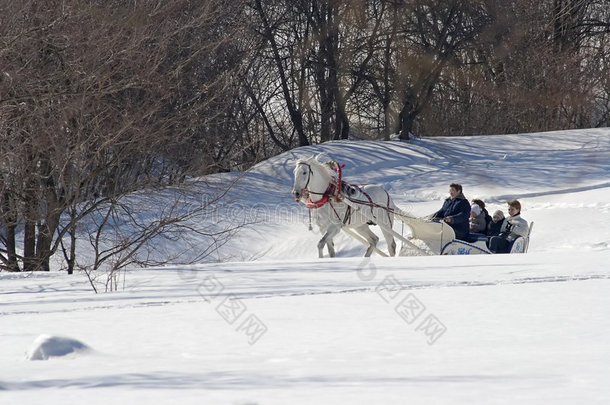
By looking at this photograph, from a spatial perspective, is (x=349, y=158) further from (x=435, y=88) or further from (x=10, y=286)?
(x=10, y=286)

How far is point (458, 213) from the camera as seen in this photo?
1288cm

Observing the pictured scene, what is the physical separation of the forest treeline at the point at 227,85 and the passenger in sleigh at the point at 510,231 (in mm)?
2869

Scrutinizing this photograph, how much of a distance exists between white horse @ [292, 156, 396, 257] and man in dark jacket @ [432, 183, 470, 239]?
58.7 inches

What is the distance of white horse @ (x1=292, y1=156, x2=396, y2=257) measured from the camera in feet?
45.4

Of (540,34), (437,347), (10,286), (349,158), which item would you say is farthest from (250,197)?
(437,347)

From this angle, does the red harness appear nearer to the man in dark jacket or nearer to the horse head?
the horse head

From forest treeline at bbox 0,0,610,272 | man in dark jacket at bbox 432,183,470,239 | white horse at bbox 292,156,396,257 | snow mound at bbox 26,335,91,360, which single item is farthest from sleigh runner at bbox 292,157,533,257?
snow mound at bbox 26,335,91,360

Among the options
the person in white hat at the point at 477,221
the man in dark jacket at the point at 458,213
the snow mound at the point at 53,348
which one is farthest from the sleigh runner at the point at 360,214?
the snow mound at the point at 53,348

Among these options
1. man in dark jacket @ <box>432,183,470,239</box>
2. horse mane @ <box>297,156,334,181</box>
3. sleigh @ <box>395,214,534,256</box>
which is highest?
horse mane @ <box>297,156,334,181</box>

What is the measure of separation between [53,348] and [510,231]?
9.46 meters

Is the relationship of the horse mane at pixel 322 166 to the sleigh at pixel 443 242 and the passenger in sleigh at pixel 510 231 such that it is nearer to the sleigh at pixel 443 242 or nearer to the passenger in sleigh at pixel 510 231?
the sleigh at pixel 443 242

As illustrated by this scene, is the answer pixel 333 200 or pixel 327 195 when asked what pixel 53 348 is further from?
pixel 333 200

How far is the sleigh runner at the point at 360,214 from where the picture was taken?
508 inches

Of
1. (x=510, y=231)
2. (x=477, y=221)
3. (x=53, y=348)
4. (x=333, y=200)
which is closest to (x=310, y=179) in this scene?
(x=333, y=200)
